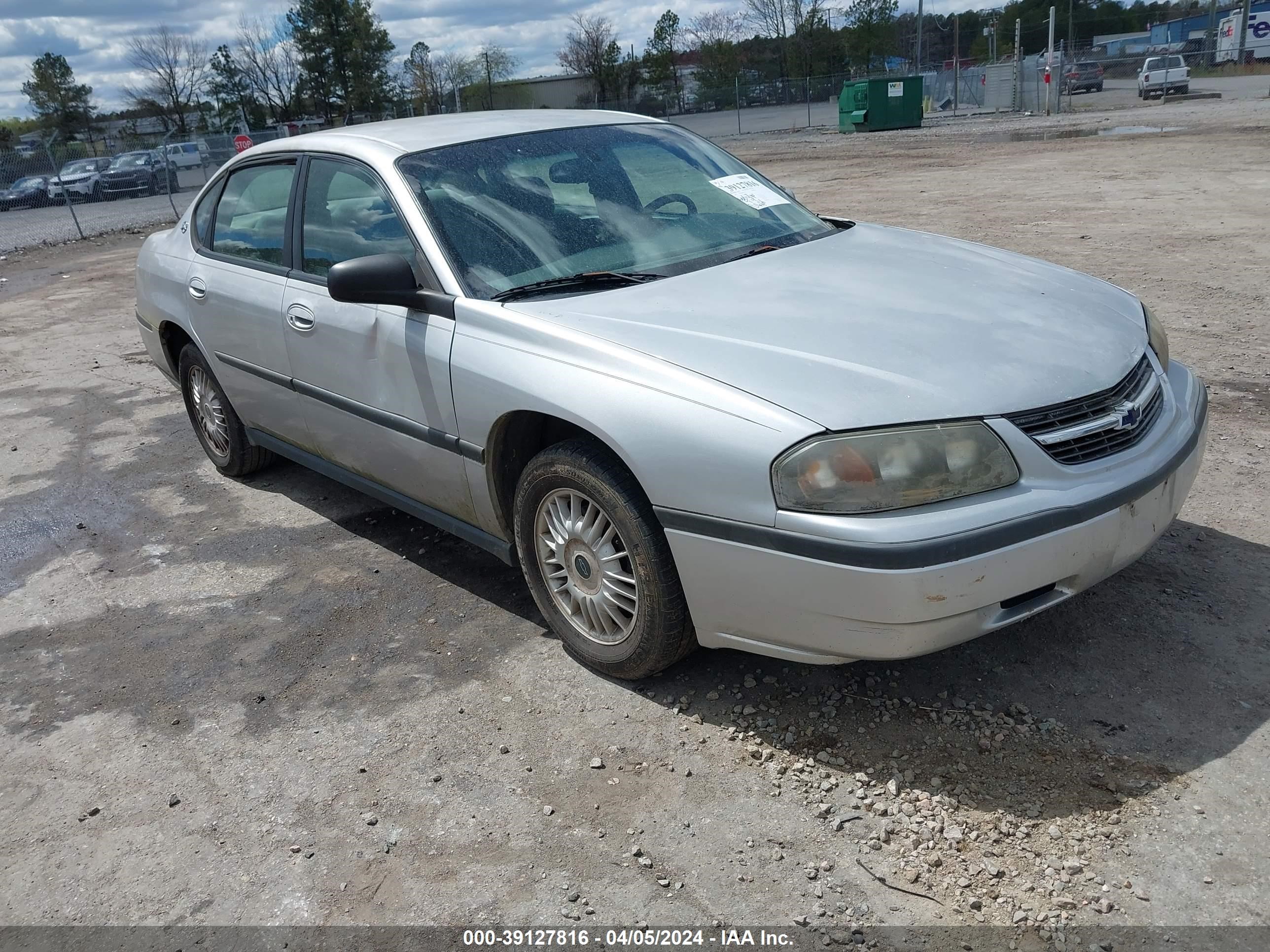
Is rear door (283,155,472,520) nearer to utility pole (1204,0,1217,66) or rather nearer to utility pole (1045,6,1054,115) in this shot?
utility pole (1045,6,1054,115)

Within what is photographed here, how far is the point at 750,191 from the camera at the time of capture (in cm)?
419

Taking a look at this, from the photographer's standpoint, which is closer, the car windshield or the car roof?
the car windshield

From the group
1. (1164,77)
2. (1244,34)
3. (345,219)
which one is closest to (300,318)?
(345,219)

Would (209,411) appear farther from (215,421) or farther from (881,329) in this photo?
(881,329)

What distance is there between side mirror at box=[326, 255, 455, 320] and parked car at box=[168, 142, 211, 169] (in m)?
28.8

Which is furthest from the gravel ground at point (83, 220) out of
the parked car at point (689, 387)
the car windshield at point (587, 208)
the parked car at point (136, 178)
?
the car windshield at point (587, 208)

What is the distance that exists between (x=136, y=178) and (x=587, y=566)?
31.3m

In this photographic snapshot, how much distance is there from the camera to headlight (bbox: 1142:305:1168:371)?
3.29 meters

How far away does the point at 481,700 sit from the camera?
10.9 feet

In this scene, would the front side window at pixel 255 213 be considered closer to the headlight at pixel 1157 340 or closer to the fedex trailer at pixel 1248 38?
the headlight at pixel 1157 340

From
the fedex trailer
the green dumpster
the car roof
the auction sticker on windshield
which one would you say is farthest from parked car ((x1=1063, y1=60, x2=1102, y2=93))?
the car roof

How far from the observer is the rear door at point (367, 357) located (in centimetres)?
354

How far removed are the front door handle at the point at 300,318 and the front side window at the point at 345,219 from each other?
0.15 meters

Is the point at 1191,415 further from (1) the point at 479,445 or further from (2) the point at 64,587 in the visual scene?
(2) the point at 64,587
